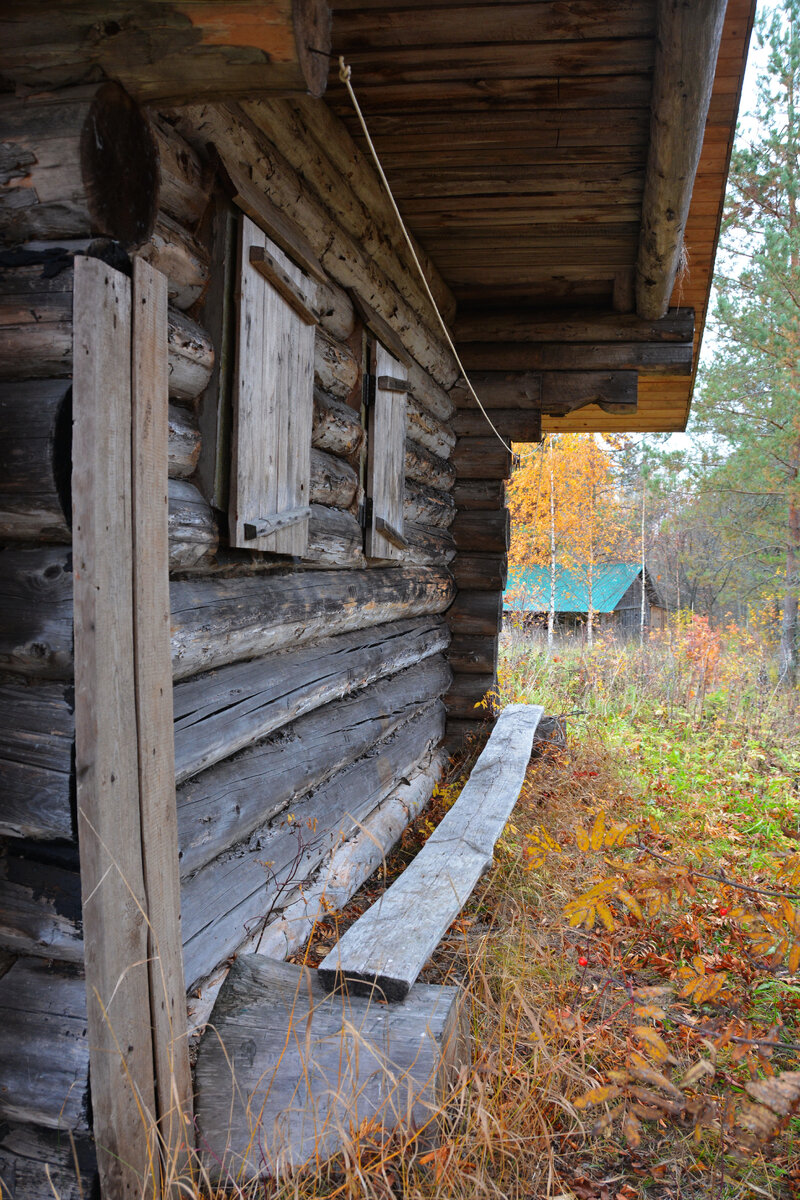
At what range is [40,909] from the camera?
1.79 m

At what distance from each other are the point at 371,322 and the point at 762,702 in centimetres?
690

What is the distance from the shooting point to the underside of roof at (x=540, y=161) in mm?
2867

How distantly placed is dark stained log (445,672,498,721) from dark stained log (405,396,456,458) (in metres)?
1.81

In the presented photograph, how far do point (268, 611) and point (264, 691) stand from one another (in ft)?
0.96

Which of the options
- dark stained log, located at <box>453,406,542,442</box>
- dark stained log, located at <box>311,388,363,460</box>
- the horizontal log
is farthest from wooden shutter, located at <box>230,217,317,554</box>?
dark stained log, located at <box>453,406,542,442</box>

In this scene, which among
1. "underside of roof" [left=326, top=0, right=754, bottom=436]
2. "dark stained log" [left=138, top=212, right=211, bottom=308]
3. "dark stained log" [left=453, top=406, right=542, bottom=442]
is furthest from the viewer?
"dark stained log" [left=453, top=406, right=542, bottom=442]

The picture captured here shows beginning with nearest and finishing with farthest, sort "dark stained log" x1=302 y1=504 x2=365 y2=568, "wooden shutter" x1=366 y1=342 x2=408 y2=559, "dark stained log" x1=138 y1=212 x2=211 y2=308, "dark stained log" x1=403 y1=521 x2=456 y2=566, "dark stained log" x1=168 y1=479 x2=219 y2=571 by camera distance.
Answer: "dark stained log" x1=138 y1=212 x2=211 y2=308 < "dark stained log" x1=168 y1=479 x2=219 y2=571 < "dark stained log" x1=302 y1=504 x2=365 y2=568 < "wooden shutter" x1=366 y1=342 x2=408 y2=559 < "dark stained log" x1=403 y1=521 x2=456 y2=566

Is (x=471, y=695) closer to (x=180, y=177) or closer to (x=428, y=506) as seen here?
(x=428, y=506)

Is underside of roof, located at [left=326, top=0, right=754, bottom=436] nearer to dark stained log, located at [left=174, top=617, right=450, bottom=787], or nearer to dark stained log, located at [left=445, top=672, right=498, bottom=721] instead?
dark stained log, located at [left=445, top=672, right=498, bottom=721]

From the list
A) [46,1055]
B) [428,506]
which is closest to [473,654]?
[428,506]

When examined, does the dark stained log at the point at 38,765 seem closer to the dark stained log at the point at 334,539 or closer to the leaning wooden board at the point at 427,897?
the leaning wooden board at the point at 427,897

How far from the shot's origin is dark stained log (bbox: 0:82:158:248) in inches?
66.3

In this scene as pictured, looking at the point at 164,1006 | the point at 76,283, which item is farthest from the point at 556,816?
the point at 76,283

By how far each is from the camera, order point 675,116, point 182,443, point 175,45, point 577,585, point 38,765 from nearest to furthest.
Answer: point 175,45 → point 38,765 → point 182,443 → point 675,116 → point 577,585
